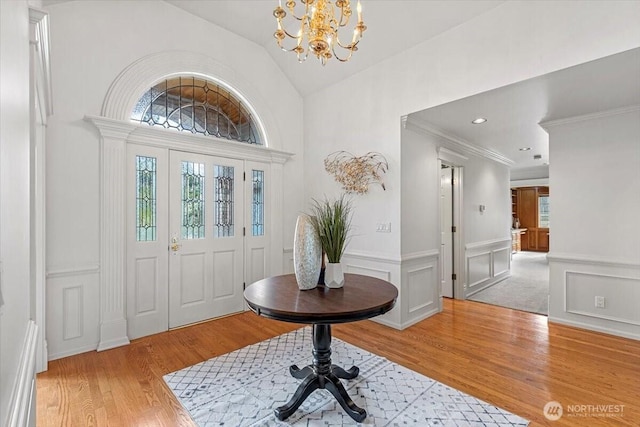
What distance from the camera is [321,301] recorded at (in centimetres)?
183

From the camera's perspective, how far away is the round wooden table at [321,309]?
1663 mm

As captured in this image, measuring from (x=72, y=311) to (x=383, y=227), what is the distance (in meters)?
3.14

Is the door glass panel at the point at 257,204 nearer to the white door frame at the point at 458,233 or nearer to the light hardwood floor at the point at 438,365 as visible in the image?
the light hardwood floor at the point at 438,365

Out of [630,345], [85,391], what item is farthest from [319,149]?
[630,345]

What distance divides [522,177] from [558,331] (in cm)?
759

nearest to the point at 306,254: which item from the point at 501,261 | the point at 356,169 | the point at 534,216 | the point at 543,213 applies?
the point at 356,169

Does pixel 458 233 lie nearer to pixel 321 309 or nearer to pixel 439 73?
pixel 439 73

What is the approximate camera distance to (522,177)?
9.53m

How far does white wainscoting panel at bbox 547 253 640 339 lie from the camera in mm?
3172

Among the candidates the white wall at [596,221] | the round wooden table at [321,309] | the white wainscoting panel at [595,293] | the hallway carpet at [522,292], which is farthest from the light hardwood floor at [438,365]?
the round wooden table at [321,309]

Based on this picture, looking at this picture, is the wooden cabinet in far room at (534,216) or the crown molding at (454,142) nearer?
the crown molding at (454,142)

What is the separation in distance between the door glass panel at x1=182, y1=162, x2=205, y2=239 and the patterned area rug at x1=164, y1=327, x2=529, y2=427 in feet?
4.82

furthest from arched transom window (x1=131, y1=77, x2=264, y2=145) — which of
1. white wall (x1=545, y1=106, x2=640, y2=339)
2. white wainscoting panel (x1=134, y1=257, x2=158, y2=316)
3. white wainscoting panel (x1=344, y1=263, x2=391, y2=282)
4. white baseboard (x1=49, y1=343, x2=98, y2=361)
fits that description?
white wall (x1=545, y1=106, x2=640, y2=339)

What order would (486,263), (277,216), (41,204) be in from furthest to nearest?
(486,263)
(277,216)
(41,204)
